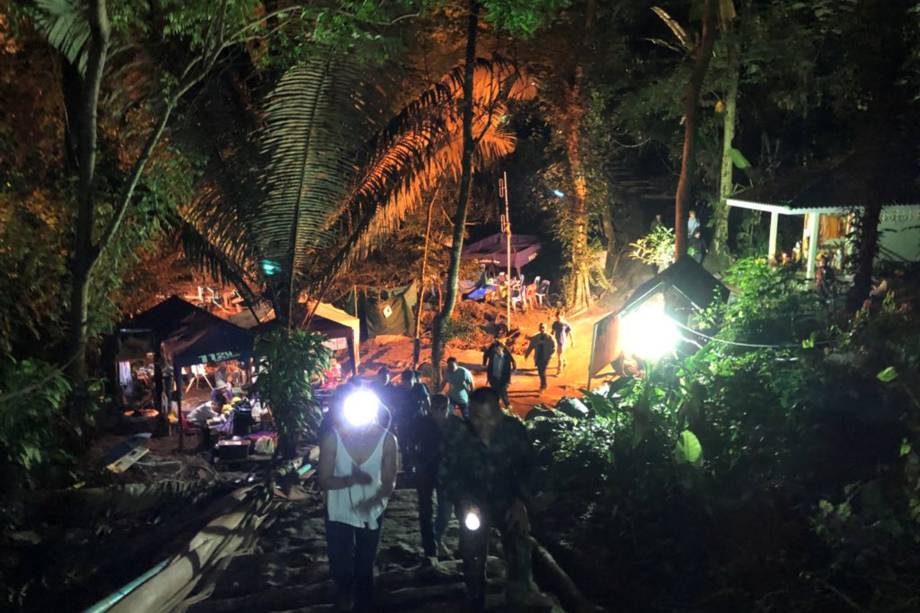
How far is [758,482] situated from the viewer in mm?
6262

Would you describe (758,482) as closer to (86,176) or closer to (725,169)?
(86,176)

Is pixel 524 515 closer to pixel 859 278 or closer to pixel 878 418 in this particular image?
pixel 878 418

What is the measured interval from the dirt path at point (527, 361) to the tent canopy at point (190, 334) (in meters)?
6.00

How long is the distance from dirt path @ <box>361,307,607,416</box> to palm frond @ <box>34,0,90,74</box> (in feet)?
35.1

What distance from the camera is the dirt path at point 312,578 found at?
5090 mm

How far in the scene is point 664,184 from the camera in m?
29.2

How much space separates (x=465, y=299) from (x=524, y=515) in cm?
2039

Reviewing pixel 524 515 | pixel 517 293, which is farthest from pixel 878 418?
pixel 517 293

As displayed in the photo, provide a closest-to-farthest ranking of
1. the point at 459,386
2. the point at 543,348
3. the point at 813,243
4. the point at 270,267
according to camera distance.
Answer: the point at 270,267
the point at 459,386
the point at 543,348
the point at 813,243

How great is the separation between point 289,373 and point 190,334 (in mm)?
4580

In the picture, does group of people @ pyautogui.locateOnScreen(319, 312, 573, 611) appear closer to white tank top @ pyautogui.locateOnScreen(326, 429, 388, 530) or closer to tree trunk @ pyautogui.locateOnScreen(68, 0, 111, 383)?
white tank top @ pyautogui.locateOnScreen(326, 429, 388, 530)

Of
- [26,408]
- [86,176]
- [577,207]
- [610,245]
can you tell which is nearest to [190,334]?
[86,176]

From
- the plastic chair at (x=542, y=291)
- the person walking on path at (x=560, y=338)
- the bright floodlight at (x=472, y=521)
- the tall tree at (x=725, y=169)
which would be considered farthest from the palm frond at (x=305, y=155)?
the plastic chair at (x=542, y=291)

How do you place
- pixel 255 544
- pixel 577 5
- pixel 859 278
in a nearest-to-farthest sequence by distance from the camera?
pixel 255 544 < pixel 859 278 < pixel 577 5
